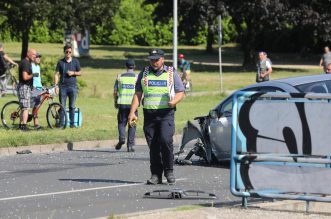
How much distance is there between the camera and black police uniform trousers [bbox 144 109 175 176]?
45.1ft

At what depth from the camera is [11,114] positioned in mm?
22875

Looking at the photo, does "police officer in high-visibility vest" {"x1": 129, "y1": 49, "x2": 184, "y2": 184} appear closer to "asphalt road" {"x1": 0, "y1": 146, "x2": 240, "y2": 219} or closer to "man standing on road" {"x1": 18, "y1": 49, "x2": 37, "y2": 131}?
"asphalt road" {"x1": 0, "y1": 146, "x2": 240, "y2": 219}

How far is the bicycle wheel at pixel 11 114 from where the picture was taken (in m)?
22.8

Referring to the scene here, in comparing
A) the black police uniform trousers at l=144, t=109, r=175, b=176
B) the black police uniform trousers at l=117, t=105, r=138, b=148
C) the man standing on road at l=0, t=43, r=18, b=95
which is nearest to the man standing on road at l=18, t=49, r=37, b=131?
the black police uniform trousers at l=117, t=105, r=138, b=148

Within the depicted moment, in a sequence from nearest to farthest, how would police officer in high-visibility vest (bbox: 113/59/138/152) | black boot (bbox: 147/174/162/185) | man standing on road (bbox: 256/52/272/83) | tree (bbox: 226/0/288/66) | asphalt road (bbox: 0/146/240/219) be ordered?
asphalt road (bbox: 0/146/240/219), black boot (bbox: 147/174/162/185), police officer in high-visibility vest (bbox: 113/59/138/152), man standing on road (bbox: 256/52/272/83), tree (bbox: 226/0/288/66)

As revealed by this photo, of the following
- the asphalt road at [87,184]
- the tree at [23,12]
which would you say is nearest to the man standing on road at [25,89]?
the asphalt road at [87,184]

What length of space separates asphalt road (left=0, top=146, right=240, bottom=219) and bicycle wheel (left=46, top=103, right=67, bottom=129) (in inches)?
126

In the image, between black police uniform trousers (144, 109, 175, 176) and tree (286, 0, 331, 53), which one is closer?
black police uniform trousers (144, 109, 175, 176)

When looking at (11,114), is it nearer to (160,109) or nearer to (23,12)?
(160,109)

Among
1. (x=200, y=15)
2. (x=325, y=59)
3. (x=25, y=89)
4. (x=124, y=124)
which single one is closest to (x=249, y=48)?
(x=200, y=15)

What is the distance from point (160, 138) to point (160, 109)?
39 centimetres

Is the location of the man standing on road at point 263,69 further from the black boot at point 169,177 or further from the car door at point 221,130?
the black boot at point 169,177

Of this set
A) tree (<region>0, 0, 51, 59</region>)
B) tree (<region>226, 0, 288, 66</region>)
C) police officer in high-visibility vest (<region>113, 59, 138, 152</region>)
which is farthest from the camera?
tree (<region>0, 0, 51, 59</region>)

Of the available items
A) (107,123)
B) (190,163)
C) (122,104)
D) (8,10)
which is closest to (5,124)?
(107,123)
